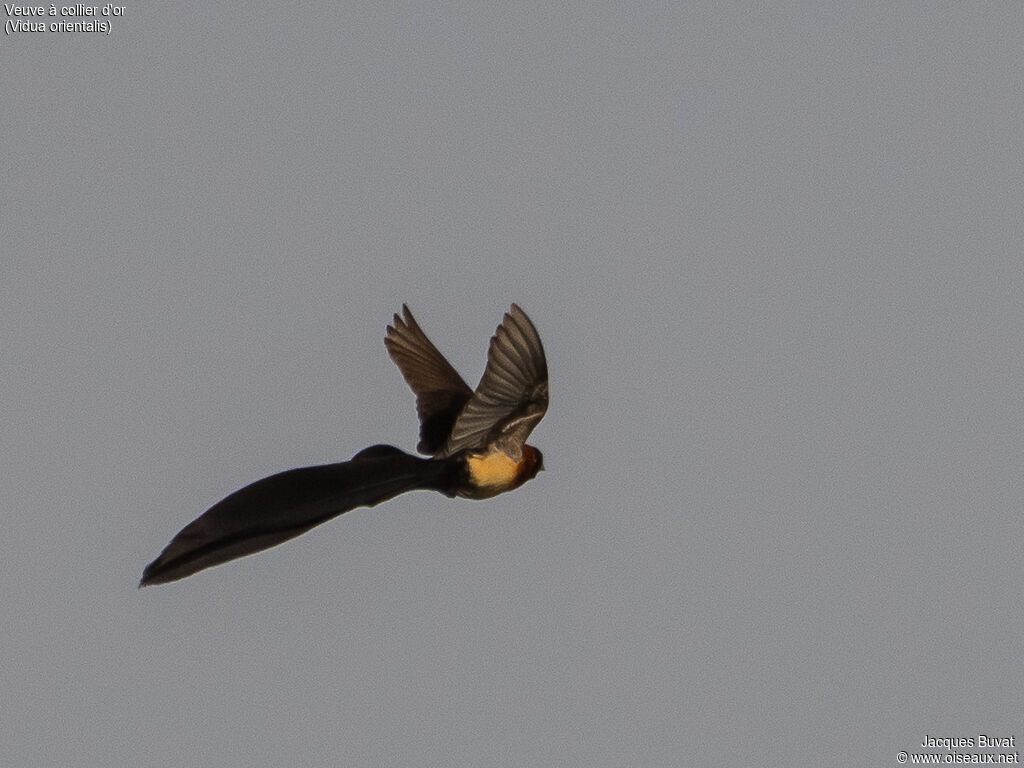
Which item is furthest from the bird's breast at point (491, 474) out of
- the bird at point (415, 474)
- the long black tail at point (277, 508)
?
the long black tail at point (277, 508)

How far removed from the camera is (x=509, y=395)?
884 cm

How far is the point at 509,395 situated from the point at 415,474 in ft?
2.02

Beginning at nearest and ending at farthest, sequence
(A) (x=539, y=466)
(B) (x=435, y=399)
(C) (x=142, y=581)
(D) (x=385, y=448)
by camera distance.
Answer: (C) (x=142, y=581) → (D) (x=385, y=448) → (A) (x=539, y=466) → (B) (x=435, y=399)

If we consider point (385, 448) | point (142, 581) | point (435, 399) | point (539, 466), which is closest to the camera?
point (142, 581)

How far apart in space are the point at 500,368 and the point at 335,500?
42.1 inches

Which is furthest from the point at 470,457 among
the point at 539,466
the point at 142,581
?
the point at 142,581

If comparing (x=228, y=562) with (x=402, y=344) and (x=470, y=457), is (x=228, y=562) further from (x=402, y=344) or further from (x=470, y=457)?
(x=402, y=344)

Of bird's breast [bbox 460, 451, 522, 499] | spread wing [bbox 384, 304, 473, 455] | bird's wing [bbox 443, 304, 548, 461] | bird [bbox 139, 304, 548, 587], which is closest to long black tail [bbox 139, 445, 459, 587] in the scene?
bird [bbox 139, 304, 548, 587]

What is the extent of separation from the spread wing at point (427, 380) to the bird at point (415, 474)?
1cm

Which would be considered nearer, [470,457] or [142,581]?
[142,581]

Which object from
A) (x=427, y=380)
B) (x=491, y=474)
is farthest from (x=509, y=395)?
(x=427, y=380)

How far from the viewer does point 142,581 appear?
7816 mm

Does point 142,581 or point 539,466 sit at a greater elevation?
point 539,466

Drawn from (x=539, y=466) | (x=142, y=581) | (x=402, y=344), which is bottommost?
(x=142, y=581)
